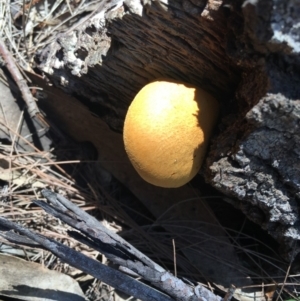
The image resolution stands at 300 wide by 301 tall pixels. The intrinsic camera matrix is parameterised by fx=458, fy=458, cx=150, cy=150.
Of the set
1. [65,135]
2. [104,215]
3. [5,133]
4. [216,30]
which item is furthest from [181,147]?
[5,133]

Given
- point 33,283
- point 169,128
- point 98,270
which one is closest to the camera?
point 169,128

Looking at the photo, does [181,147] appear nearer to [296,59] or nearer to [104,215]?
[296,59]

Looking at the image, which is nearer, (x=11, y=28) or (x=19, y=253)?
(x=19, y=253)

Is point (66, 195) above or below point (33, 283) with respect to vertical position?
above

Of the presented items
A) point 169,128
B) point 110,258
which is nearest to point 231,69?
point 169,128

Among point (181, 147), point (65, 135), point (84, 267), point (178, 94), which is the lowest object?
point (84, 267)

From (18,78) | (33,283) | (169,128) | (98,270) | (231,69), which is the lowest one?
(33,283)

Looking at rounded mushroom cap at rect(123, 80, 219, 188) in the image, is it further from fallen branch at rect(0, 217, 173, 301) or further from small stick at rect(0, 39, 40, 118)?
small stick at rect(0, 39, 40, 118)

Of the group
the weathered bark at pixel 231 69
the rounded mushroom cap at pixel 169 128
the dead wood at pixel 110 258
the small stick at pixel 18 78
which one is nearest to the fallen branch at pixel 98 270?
the dead wood at pixel 110 258

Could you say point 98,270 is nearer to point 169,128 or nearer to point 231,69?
point 169,128
